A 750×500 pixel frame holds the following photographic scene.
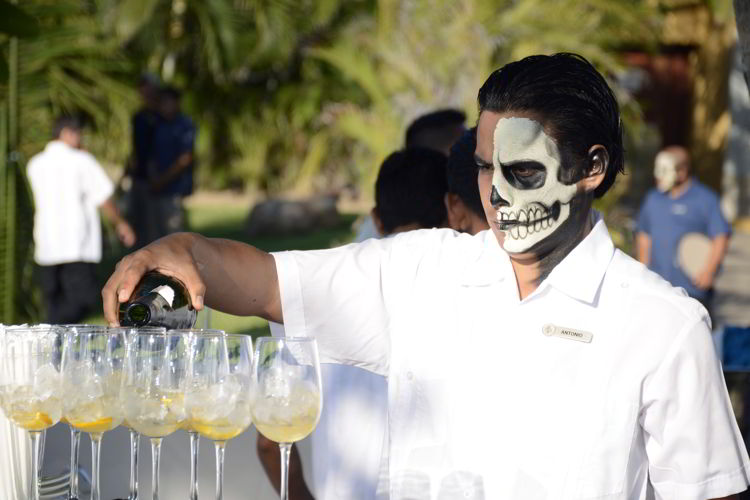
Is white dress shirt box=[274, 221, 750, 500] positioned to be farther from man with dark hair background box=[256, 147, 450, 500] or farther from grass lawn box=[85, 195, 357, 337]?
grass lawn box=[85, 195, 357, 337]

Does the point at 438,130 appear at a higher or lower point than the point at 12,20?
lower

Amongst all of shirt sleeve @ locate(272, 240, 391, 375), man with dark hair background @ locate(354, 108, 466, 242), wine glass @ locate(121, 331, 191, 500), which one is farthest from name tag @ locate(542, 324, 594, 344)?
man with dark hair background @ locate(354, 108, 466, 242)

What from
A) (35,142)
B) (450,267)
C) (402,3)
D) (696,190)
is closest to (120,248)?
(402,3)

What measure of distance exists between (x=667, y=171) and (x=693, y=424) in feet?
18.6

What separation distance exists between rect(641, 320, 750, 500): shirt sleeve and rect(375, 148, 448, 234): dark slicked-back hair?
61.3 inches

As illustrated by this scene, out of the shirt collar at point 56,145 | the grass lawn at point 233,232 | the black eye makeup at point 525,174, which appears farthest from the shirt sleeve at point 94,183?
the black eye makeup at point 525,174

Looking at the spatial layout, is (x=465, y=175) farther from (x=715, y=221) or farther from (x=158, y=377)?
(x=715, y=221)

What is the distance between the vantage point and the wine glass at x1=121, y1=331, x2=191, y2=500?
210cm

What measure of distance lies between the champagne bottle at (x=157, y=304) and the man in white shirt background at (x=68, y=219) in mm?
5778

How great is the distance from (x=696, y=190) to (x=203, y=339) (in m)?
6.11

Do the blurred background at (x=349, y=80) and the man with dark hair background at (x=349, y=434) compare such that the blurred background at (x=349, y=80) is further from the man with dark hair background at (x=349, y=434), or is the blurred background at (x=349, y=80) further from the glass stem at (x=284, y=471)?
the glass stem at (x=284, y=471)

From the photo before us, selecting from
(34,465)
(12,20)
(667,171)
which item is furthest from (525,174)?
(667,171)

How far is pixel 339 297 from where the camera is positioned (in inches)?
99.9

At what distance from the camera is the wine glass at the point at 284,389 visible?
2061 mm
